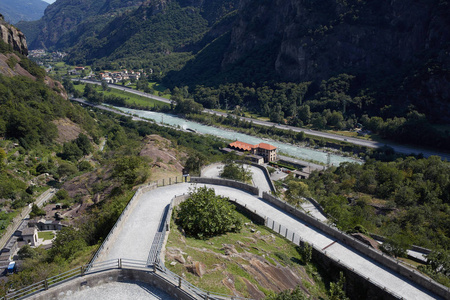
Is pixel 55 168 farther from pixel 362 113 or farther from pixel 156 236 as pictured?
pixel 362 113

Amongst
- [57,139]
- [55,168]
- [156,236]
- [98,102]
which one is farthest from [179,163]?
[98,102]

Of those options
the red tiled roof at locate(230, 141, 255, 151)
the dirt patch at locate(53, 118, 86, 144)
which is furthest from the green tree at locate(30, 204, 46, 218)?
the red tiled roof at locate(230, 141, 255, 151)

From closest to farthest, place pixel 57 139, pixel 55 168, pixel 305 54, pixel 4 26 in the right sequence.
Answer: pixel 55 168, pixel 57 139, pixel 4 26, pixel 305 54

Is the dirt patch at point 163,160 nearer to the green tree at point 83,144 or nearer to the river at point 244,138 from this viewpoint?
the green tree at point 83,144

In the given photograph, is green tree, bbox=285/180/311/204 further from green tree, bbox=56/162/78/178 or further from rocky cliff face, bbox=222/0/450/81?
rocky cliff face, bbox=222/0/450/81

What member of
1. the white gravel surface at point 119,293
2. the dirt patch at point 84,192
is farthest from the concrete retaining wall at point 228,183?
the white gravel surface at point 119,293

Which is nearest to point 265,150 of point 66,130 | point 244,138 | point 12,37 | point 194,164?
point 244,138
